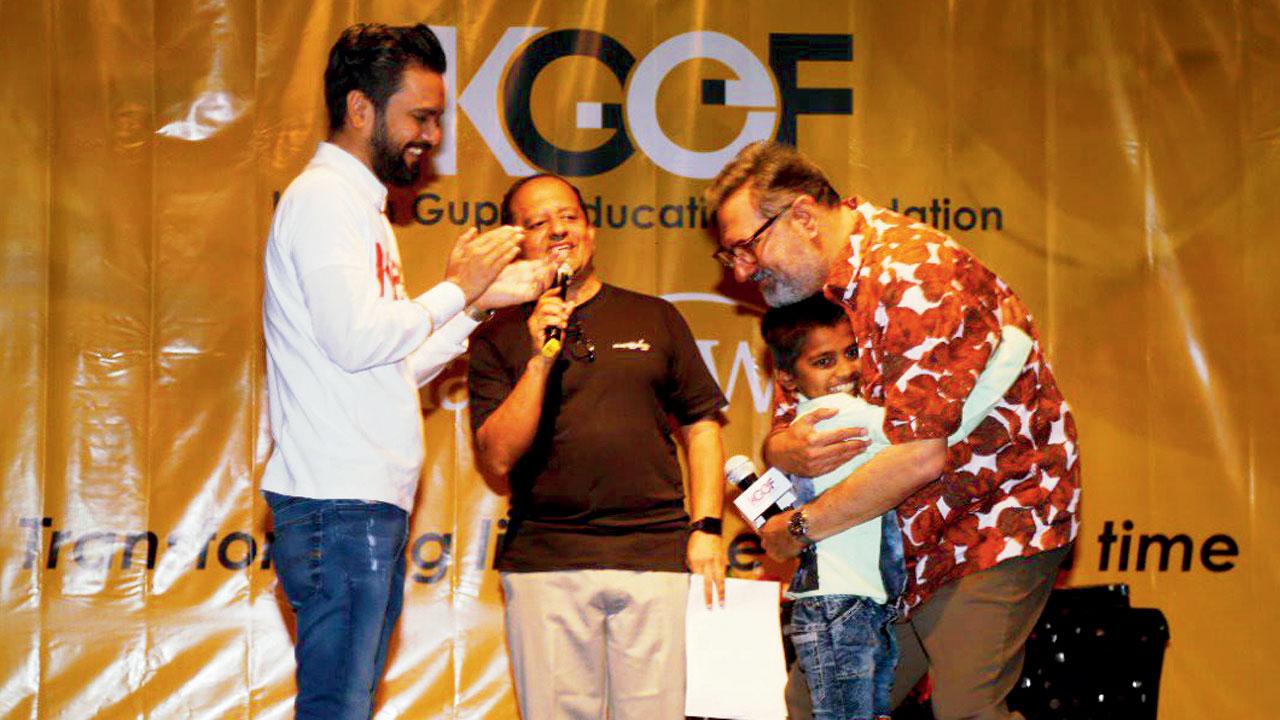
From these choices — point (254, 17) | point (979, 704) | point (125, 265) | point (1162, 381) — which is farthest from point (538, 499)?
point (1162, 381)

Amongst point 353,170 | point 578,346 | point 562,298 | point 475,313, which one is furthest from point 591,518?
point 353,170

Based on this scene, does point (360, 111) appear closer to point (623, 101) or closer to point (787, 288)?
point (787, 288)

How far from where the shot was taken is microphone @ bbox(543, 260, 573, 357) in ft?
10.6

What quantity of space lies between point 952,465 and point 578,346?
1.25m

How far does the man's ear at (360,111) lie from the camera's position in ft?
8.87

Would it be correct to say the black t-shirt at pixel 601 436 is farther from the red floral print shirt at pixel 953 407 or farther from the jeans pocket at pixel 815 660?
the red floral print shirt at pixel 953 407

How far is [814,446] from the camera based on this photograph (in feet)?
8.98

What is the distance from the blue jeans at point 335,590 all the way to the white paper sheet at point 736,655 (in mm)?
991

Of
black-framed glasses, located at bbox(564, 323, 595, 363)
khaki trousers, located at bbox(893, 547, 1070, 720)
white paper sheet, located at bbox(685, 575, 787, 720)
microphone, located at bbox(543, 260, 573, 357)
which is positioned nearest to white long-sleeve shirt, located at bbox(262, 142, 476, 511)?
microphone, located at bbox(543, 260, 573, 357)

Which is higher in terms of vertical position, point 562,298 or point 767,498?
point 562,298

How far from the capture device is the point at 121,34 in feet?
14.1

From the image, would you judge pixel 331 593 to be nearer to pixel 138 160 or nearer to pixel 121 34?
pixel 138 160

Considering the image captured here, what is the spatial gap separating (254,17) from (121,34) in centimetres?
44

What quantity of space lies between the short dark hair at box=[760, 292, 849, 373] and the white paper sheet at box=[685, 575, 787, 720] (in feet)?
2.17
